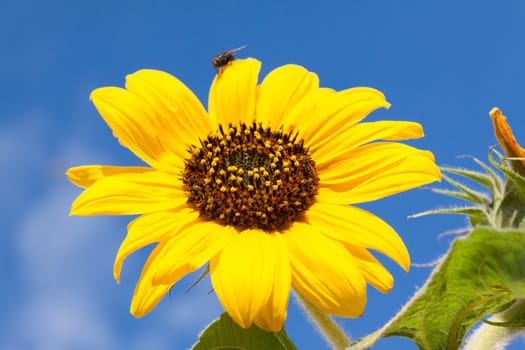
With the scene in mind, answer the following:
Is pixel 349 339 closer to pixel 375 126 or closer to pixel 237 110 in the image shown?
pixel 375 126

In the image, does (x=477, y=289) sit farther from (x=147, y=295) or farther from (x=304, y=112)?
(x=304, y=112)

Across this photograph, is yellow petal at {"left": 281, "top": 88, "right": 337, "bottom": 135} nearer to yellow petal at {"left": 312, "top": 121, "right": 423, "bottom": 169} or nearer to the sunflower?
the sunflower

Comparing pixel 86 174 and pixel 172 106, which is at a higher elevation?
pixel 172 106

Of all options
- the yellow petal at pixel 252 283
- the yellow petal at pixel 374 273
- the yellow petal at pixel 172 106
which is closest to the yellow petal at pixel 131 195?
the yellow petal at pixel 172 106

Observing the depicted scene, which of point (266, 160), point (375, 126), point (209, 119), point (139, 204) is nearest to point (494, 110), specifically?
point (375, 126)

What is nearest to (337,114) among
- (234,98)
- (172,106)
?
(234,98)

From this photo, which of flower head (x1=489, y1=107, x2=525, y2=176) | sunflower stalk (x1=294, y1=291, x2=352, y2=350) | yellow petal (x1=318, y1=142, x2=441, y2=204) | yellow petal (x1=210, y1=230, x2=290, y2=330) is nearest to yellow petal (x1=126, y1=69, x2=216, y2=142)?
yellow petal (x1=318, y1=142, x2=441, y2=204)
